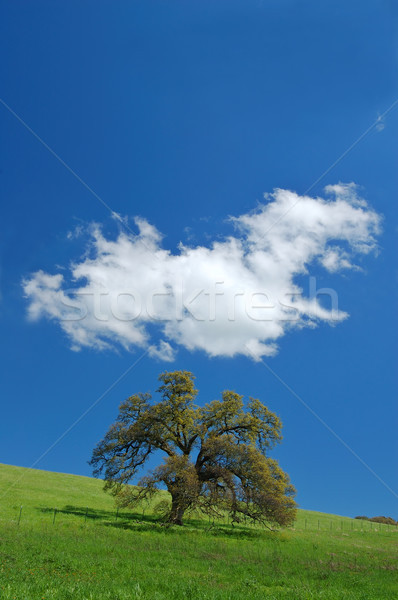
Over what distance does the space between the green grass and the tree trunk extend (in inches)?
52.4

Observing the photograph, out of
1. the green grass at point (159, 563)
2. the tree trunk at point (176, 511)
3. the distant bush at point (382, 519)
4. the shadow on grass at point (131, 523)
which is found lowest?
the green grass at point (159, 563)

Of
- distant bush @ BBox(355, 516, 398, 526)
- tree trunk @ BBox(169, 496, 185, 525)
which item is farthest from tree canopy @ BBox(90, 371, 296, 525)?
distant bush @ BBox(355, 516, 398, 526)

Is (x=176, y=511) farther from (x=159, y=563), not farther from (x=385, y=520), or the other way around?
(x=385, y=520)

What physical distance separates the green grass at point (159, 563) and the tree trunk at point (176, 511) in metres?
1.33

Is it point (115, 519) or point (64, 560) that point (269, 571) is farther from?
point (115, 519)

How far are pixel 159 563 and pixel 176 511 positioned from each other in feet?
55.7

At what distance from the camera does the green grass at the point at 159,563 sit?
40.0 feet

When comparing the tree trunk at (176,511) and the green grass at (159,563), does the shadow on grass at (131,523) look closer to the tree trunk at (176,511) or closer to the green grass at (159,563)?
the green grass at (159,563)

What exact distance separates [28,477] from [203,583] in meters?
49.3

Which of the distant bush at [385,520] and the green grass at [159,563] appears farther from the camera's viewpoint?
the distant bush at [385,520]

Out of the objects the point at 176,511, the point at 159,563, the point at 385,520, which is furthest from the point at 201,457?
the point at 385,520

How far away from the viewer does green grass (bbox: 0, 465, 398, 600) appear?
480 inches

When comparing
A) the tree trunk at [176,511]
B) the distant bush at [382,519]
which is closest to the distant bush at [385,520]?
the distant bush at [382,519]

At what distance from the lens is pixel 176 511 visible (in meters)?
33.8
